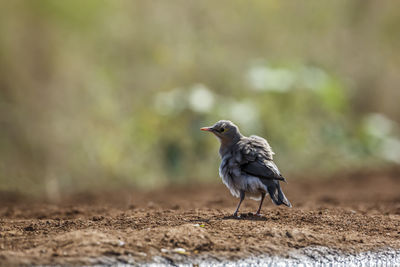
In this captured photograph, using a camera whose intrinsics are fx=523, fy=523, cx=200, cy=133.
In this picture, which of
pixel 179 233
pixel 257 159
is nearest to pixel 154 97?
pixel 257 159

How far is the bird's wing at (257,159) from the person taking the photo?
16.0 ft

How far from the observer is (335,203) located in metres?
6.88

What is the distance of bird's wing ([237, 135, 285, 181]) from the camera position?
489 cm

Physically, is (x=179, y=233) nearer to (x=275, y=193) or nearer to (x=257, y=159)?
(x=275, y=193)

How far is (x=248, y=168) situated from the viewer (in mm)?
5000

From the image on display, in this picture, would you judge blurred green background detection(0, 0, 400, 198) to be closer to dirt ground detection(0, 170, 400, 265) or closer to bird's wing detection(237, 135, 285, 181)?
dirt ground detection(0, 170, 400, 265)

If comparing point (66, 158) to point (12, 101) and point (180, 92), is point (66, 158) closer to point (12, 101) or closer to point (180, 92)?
point (12, 101)

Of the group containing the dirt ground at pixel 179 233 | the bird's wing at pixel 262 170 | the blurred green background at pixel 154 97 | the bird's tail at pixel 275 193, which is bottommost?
the dirt ground at pixel 179 233

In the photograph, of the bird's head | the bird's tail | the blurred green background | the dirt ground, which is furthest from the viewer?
the blurred green background

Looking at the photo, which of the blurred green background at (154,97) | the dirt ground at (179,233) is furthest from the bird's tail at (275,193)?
the blurred green background at (154,97)

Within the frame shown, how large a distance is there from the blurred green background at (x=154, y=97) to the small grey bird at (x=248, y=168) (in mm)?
5019

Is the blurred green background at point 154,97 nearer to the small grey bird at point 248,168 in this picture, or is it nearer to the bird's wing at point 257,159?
the small grey bird at point 248,168

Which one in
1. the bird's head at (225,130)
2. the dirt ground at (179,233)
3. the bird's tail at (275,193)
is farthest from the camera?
the bird's head at (225,130)

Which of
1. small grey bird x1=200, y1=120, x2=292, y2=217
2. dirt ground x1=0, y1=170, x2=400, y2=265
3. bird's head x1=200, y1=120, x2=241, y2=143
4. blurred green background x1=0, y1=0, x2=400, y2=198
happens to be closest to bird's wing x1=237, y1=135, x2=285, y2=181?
small grey bird x1=200, y1=120, x2=292, y2=217
